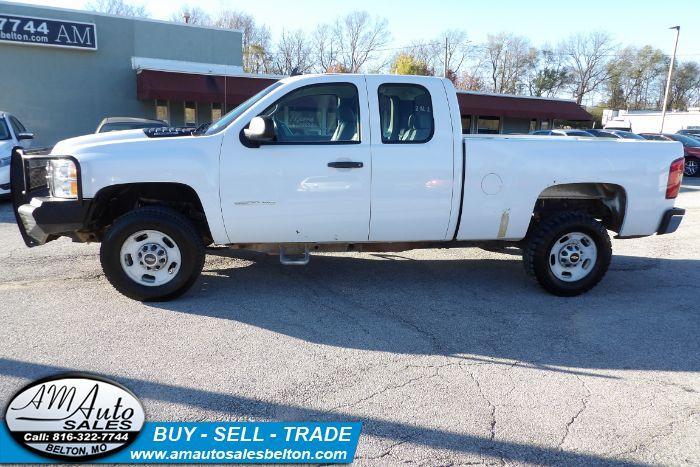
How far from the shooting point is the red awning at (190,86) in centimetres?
1948

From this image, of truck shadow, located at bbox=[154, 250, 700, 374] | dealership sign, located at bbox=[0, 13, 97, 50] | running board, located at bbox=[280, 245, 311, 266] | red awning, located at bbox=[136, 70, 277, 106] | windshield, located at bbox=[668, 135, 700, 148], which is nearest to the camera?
truck shadow, located at bbox=[154, 250, 700, 374]

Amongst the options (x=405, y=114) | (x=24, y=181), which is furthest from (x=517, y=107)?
(x=24, y=181)

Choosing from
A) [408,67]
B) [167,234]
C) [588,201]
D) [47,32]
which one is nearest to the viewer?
[167,234]

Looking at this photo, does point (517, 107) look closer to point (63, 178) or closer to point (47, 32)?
point (47, 32)

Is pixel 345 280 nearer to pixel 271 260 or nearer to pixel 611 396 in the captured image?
pixel 271 260

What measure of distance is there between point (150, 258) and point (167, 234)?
29cm

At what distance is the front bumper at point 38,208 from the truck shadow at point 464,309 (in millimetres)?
1079

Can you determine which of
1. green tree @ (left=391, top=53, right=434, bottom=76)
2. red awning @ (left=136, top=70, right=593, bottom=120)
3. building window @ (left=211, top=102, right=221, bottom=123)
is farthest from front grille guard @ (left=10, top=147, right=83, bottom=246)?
green tree @ (left=391, top=53, right=434, bottom=76)

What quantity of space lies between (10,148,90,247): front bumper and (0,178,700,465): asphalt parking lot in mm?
700

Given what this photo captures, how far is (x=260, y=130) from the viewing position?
435 centimetres

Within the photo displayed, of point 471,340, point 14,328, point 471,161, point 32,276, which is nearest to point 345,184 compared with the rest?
point 471,161

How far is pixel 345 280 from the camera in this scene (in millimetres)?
5648

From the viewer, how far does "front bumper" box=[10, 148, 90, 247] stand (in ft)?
14.5

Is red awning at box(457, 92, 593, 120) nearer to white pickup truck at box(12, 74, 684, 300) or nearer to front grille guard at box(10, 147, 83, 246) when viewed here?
white pickup truck at box(12, 74, 684, 300)
